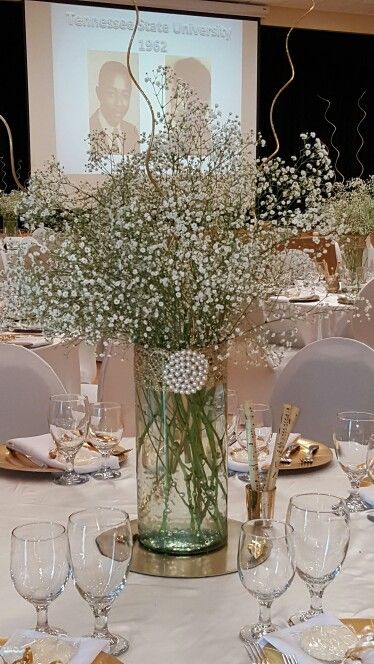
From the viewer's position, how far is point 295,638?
46.6 inches

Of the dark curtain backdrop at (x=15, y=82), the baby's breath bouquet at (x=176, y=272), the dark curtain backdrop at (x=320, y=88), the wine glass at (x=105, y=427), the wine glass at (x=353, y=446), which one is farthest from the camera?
the dark curtain backdrop at (x=320, y=88)

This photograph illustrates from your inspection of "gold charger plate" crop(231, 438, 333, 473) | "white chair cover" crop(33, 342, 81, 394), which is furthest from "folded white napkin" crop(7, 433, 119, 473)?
"white chair cover" crop(33, 342, 81, 394)

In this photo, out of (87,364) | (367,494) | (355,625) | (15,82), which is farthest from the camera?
(15,82)

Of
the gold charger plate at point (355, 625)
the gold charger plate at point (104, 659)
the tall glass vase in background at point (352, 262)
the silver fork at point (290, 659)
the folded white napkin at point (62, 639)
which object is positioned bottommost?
the gold charger plate at point (355, 625)

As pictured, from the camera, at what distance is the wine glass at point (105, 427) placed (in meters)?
1.94

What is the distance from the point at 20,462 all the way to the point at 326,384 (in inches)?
41.3

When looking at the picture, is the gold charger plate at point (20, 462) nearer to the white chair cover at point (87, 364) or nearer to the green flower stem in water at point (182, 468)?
the green flower stem in water at point (182, 468)

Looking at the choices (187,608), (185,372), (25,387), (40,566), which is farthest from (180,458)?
(25,387)

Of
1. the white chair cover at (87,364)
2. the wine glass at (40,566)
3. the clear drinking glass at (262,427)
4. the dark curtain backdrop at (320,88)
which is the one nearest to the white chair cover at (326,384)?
the clear drinking glass at (262,427)

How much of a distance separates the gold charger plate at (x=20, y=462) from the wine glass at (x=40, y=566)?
2.41 ft

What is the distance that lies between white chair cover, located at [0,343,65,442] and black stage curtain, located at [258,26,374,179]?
925 cm

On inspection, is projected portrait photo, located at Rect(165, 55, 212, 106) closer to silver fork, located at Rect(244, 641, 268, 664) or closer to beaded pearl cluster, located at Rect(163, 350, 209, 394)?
beaded pearl cluster, located at Rect(163, 350, 209, 394)

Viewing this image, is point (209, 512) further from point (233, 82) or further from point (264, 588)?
point (233, 82)

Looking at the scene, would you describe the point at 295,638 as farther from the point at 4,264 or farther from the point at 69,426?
the point at 4,264
